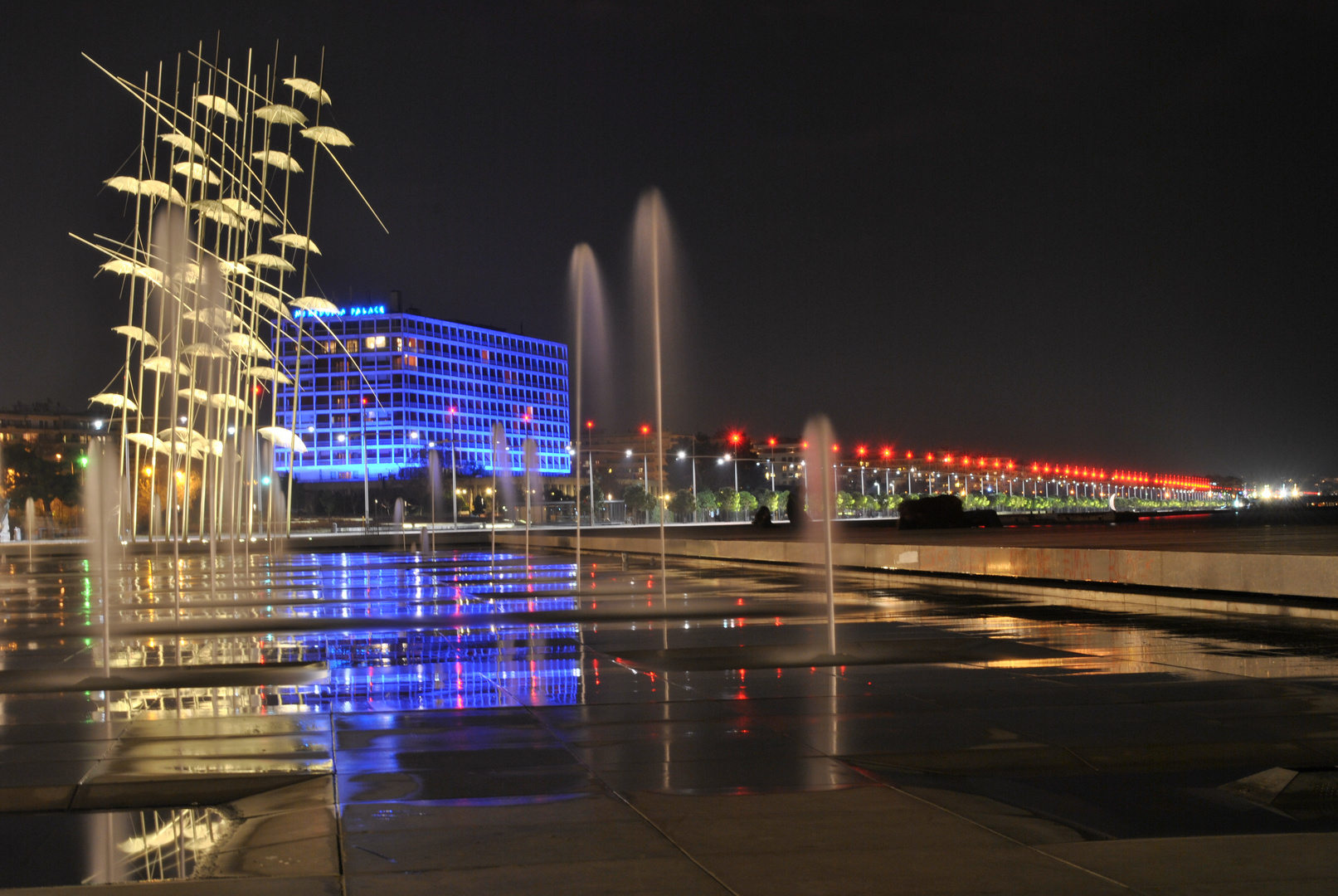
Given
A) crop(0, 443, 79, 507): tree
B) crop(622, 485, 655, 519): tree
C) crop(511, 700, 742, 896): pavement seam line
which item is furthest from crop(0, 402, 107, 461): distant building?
crop(511, 700, 742, 896): pavement seam line

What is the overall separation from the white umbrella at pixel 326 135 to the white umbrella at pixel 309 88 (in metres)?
0.94

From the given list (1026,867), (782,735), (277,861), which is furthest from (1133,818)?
(277,861)

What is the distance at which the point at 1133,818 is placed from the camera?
17.9 feet

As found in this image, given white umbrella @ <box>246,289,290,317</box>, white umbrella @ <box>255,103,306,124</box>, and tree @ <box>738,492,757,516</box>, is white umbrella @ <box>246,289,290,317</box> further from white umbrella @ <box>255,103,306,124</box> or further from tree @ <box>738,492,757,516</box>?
tree @ <box>738,492,757,516</box>

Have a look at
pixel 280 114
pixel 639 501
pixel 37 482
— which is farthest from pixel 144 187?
pixel 639 501

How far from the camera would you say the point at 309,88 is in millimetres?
38031

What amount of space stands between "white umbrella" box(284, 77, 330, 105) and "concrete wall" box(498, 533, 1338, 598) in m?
21.0

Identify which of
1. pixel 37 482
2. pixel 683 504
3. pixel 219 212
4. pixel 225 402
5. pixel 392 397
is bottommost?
pixel 683 504

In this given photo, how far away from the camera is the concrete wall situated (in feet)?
47.8

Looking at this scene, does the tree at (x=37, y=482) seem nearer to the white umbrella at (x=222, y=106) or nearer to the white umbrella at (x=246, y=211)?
the white umbrella at (x=246, y=211)

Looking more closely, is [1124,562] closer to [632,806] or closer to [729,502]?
[632,806]

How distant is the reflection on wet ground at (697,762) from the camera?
482 cm

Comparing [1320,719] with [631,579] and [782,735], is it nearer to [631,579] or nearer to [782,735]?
[782,735]

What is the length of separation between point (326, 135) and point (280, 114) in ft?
5.03
